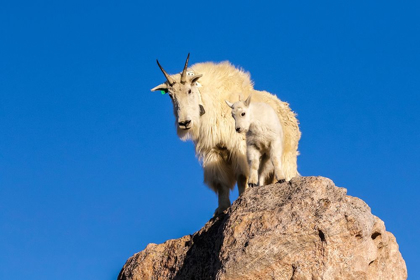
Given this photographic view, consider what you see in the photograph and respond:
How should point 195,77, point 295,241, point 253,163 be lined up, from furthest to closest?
1. point 195,77
2. point 253,163
3. point 295,241

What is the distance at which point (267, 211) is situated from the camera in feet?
22.6

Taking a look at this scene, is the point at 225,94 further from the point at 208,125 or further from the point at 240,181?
the point at 240,181

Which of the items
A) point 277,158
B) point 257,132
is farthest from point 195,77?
point 277,158

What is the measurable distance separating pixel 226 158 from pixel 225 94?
3.61 feet

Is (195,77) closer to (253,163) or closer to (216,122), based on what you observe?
(216,122)

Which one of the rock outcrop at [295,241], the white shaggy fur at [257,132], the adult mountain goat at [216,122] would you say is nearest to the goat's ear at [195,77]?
the adult mountain goat at [216,122]

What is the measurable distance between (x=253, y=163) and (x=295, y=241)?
2488mm

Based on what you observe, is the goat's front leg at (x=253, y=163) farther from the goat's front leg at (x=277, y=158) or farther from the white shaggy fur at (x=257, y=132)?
the goat's front leg at (x=277, y=158)

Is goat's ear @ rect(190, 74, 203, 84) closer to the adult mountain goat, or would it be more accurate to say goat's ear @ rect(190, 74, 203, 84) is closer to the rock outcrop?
the adult mountain goat

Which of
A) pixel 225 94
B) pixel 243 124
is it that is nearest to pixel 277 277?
pixel 243 124

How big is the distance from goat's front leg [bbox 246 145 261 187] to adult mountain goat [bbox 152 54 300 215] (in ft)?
3.08

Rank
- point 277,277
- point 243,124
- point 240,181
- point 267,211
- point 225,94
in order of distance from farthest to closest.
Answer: point 225,94 → point 240,181 → point 243,124 → point 267,211 → point 277,277

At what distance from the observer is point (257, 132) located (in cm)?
884

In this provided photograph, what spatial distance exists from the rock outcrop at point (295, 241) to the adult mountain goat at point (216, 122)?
251 cm
